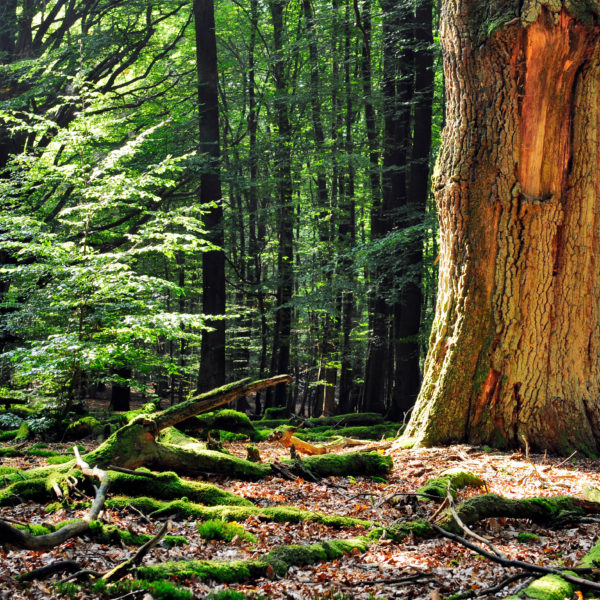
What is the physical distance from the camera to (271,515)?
177 inches

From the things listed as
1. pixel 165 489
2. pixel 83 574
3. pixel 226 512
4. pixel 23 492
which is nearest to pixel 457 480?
pixel 226 512

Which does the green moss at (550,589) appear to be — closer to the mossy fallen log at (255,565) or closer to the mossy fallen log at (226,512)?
the mossy fallen log at (255,565)

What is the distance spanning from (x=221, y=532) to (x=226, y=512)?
1.41 ft

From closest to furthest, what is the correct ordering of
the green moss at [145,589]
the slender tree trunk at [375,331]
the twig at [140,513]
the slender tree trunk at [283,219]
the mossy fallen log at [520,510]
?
1. the green moss at [145,589]
2. the mossy fallen log at [520,510]
3. the twig at [140,513]
4. the slender tree trunk at [375,331]
5. the slender tree trunk at [283,219]

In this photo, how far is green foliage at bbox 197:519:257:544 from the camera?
13.2 feet

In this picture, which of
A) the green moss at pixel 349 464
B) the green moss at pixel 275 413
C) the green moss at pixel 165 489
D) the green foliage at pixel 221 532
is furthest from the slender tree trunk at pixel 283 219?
the green foliage at pixel 221 532

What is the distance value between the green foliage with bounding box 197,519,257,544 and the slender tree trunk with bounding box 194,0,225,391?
9.27 meters

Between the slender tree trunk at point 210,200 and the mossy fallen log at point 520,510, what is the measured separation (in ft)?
31.9

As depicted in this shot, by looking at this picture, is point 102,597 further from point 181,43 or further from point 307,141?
point 181,43

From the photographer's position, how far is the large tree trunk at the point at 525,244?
22.2 ft

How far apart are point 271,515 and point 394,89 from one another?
1278cm

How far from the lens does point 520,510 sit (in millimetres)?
4234

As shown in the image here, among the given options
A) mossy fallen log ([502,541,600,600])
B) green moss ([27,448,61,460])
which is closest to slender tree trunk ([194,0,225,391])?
green moss ([27,448,61,460])

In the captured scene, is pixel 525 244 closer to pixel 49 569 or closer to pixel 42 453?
pixel 49 569
